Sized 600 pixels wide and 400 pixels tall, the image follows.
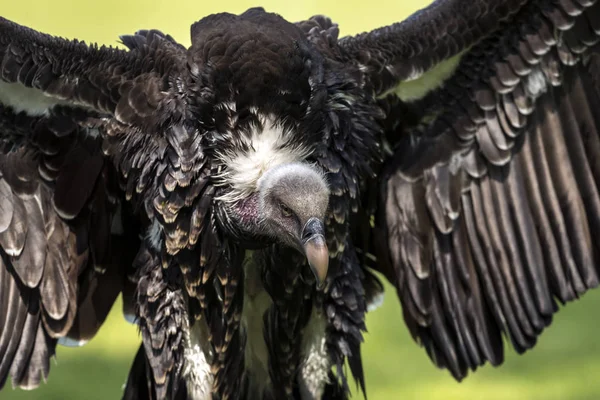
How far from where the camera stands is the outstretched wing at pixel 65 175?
590 cm

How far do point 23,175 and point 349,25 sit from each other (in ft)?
29.0

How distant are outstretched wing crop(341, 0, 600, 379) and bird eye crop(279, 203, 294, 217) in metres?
0.93

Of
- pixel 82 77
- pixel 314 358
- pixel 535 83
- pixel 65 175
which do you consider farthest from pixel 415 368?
pixel 82 77

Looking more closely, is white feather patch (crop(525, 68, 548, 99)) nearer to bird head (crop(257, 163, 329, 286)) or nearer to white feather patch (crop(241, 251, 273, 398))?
bird head (crop(257, 163, 329, 286))

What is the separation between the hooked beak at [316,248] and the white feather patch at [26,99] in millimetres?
1333

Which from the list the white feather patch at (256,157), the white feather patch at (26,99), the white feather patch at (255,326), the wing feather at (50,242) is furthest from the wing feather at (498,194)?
the white feather patch at (26,99)

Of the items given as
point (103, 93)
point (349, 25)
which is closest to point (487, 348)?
point (103, 93)

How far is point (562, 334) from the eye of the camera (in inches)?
394

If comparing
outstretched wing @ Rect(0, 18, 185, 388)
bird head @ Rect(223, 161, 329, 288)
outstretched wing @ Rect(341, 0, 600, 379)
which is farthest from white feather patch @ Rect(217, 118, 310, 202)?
outstretched wing @ Rect(341, 0, 600, 379)

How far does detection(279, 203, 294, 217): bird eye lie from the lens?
5.55 metres

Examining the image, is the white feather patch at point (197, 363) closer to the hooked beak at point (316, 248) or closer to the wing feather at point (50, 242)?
the wing feather at point (50, 242)

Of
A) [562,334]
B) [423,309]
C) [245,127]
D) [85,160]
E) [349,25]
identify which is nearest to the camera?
[245,127]

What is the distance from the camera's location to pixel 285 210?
5.57 metres

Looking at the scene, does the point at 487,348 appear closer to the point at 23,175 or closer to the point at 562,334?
the point at 23,175
